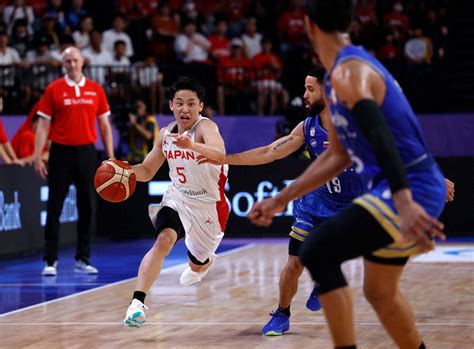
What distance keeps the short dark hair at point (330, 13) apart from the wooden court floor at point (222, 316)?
2596 millimetres

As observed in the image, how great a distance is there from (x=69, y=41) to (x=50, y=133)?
5.82 metres

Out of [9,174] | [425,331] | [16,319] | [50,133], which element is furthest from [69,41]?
[425,331]

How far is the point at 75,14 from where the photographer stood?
17984 millimetres

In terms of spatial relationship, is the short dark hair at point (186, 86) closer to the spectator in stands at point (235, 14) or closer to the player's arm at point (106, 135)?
the player's arm at point (106, 135)

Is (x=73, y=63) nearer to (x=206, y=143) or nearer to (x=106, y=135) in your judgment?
(x=106, y=135)

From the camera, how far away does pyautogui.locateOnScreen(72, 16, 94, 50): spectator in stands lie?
1711cm

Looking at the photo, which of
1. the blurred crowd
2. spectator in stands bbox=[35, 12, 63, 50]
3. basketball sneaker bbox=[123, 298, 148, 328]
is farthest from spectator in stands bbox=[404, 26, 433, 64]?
basketball sneaker bbox=[123, 298, 148, 328]

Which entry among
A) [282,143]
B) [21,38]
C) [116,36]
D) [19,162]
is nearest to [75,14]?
[116,36]

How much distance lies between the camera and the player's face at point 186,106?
25.1ft

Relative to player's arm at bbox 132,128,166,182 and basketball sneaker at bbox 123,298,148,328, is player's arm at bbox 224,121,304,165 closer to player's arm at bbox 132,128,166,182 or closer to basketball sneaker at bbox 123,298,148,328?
player's arm at bbox 132,128,166,182

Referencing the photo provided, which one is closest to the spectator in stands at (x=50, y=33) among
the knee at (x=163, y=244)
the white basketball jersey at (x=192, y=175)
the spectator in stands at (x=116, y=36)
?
the spectator in stands at (x=116, y=36)

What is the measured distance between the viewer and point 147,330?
7219mm

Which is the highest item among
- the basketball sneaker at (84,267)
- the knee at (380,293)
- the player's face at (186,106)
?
the player's face at (186,106)

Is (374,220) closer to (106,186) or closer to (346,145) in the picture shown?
(346,145)
